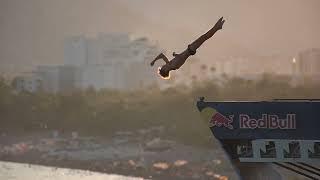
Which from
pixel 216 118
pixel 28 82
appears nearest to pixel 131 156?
pixel 28 82

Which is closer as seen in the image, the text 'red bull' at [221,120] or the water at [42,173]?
the text 'red bull' at [221,120]

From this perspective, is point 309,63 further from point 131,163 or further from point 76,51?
point 76,51

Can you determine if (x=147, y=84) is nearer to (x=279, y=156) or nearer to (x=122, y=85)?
(x=122, y=85)

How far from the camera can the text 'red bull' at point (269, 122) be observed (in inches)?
47.3

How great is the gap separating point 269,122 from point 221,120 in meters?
0.12

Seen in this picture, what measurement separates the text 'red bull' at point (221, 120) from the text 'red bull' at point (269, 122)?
28mm

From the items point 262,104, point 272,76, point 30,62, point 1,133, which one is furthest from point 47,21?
point 262,104

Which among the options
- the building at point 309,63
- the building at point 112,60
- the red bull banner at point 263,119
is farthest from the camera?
the building at point 112,60

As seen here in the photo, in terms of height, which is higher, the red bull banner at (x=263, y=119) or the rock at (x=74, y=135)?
the red bull banner at (x=263, y=119)

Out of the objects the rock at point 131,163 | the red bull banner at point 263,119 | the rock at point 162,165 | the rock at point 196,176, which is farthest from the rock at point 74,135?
the red bull banner at point 263,119

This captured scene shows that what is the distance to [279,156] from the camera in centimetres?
121

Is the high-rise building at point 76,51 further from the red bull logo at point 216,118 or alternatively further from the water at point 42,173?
the red bull logo at point 216,118

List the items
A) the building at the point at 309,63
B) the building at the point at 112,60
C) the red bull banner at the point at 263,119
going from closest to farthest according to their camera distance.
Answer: the red bull banner at the point at 263,119, the building at the point at 309,63, the building at the point at 112,60

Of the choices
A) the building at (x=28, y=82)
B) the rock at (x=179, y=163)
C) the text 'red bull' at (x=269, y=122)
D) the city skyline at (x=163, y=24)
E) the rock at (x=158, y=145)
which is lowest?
the rock at (x=179, y=163)
